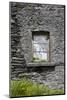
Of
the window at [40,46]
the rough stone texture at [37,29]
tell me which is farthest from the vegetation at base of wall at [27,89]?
the window at [40,46]

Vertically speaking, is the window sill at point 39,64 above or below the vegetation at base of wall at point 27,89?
above

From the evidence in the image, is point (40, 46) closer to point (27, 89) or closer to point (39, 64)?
point (39, 64)

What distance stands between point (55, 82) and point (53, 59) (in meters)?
0.23

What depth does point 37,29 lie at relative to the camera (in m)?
4.04

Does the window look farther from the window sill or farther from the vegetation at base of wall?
the vegetation at base of wall

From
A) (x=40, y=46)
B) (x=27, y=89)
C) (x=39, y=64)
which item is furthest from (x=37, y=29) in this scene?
(x=27, y=89)

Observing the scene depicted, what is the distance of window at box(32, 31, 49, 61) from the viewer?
4.05m

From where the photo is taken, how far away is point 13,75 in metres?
3.97

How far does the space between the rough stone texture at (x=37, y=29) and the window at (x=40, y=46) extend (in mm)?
40

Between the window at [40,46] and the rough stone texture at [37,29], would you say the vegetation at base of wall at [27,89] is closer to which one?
the rough stone texture at [37,29]

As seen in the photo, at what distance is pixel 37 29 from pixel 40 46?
169 mm

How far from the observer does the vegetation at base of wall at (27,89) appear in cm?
398

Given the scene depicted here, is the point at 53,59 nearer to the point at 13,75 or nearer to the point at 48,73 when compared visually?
the point at 48,73

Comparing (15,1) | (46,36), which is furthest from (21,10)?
(46,36)
